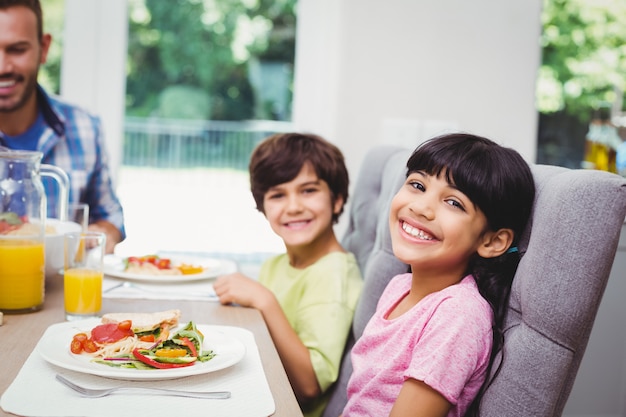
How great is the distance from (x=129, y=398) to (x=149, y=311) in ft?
1.74

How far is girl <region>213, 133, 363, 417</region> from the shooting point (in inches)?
64.9

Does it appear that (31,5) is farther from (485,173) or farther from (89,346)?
(485,173)

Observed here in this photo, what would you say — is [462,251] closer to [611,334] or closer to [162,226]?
[611,334]

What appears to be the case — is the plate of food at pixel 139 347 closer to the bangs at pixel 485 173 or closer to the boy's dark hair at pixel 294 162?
the bangs at pixel 485 173

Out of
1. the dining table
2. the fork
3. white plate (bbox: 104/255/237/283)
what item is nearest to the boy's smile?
white plate (bbox: 104/255/237/283)

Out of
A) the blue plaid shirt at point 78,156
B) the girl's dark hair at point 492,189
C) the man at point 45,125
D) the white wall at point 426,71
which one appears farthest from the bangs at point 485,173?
the white wall at point 426,71

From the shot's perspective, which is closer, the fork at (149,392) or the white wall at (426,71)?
the fork at (149,392)

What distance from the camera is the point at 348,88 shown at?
2.97m

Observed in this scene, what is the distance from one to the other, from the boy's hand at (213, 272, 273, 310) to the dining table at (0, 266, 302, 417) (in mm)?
17

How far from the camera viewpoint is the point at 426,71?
301cm

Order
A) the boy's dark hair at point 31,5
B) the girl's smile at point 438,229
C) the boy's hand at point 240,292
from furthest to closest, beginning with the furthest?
the boy's dark hair at point 31,5 → the boy's hand at point 240,292 → the girl's smile at point 438,229

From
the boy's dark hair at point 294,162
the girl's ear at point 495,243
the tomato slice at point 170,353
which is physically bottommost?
the tomato slice at point 170,353

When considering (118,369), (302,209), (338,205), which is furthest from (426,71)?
(118,369)

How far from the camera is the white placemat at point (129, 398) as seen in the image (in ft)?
3.11
